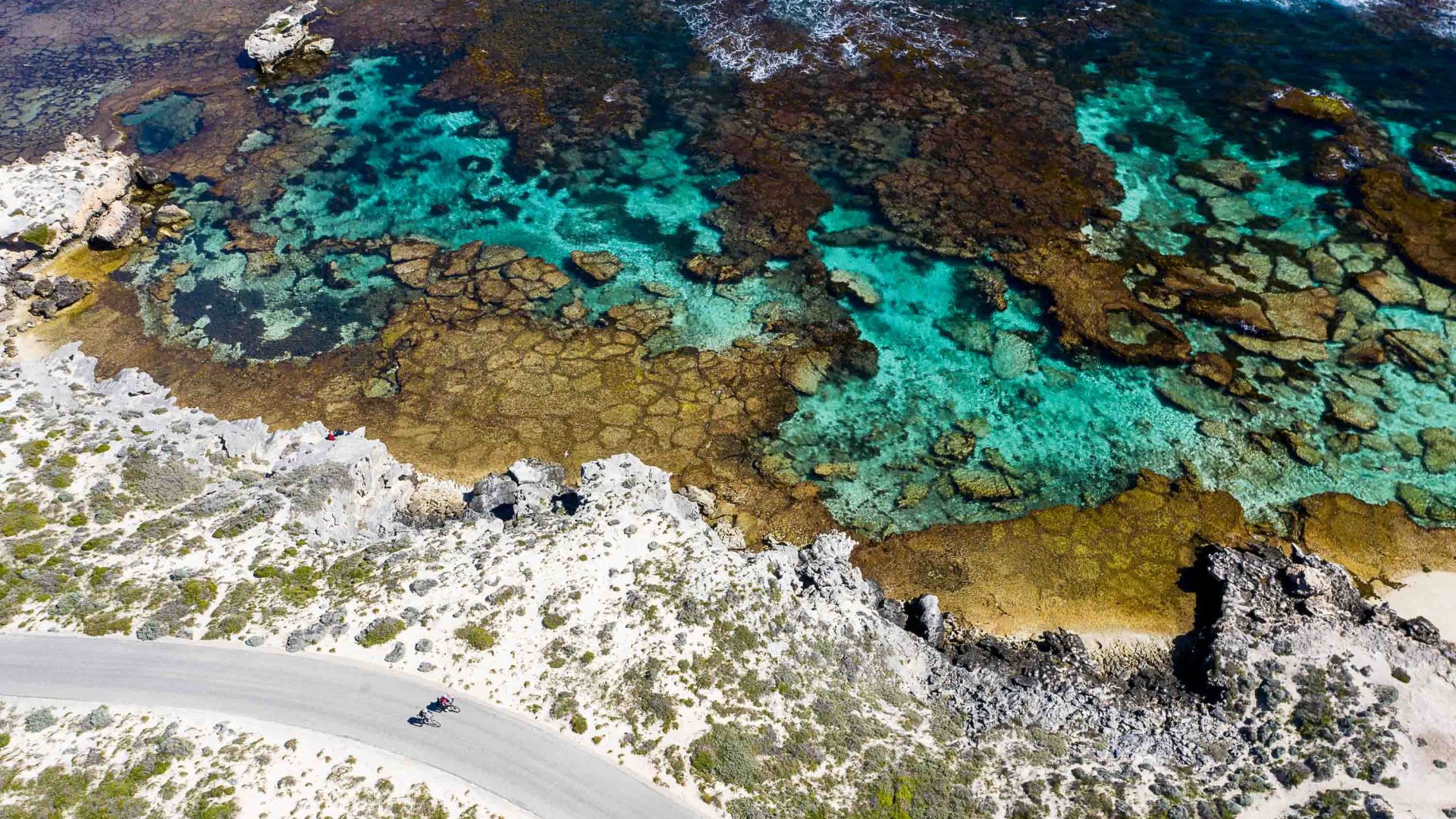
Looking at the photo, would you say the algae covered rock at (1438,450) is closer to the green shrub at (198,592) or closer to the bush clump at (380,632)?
the bush clump at (380,632)

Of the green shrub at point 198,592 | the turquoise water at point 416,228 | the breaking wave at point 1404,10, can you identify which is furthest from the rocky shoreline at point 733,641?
the breaking wave at point 1404,10

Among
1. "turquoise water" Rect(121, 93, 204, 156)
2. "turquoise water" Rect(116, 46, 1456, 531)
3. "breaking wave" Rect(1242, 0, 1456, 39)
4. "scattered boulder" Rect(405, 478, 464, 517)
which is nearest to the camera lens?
"scattered boulder" Rect(405, 478, 464, 517)

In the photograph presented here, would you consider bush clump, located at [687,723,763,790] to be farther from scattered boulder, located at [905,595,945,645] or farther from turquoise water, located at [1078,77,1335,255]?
turquoise water, located at [1078,77,1335,255]

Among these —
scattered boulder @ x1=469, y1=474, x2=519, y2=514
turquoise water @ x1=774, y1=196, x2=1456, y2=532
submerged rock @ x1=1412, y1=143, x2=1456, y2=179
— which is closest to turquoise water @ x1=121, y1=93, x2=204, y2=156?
scattered boulder @ x1=469, y1=474, x2=519, y2=514

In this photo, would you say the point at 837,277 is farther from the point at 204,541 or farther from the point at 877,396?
the point at 204,541

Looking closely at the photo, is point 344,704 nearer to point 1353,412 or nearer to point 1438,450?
point 1353,412

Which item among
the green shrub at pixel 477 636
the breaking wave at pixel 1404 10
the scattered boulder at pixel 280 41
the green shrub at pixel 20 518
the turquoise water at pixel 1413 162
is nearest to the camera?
the green shrub at pixel 477 636
